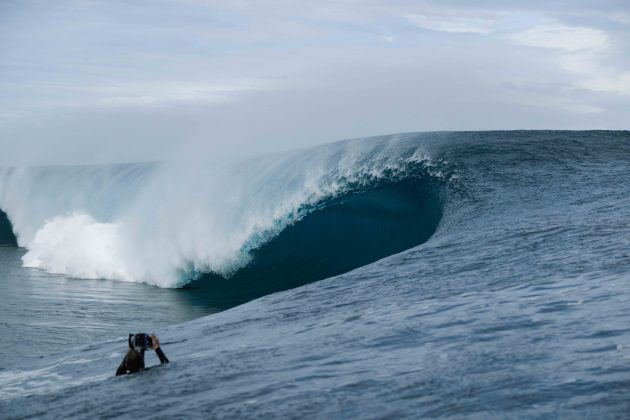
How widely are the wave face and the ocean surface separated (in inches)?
2.9

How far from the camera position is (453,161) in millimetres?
21453

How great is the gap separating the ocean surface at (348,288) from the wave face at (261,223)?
7 centimetres

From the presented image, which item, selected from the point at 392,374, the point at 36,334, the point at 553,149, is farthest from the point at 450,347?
the point at 553,149

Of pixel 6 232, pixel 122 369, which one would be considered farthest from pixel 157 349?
pixel 6 232

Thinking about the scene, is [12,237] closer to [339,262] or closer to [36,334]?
[339,262]

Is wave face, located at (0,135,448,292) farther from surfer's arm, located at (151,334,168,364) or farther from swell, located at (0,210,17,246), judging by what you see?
surfer's arm, located at (151,334,168,364)

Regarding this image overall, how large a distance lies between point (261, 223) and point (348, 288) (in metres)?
9.47

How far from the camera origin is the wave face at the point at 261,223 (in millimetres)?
18594

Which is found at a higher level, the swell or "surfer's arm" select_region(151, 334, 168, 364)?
the swell

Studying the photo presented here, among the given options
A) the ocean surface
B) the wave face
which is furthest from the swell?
the wave face

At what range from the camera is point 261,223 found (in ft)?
68.0

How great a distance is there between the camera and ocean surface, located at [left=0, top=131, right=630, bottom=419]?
627 cm

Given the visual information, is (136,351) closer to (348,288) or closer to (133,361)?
(133,361)

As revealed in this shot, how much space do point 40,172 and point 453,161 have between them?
79.9 feet
